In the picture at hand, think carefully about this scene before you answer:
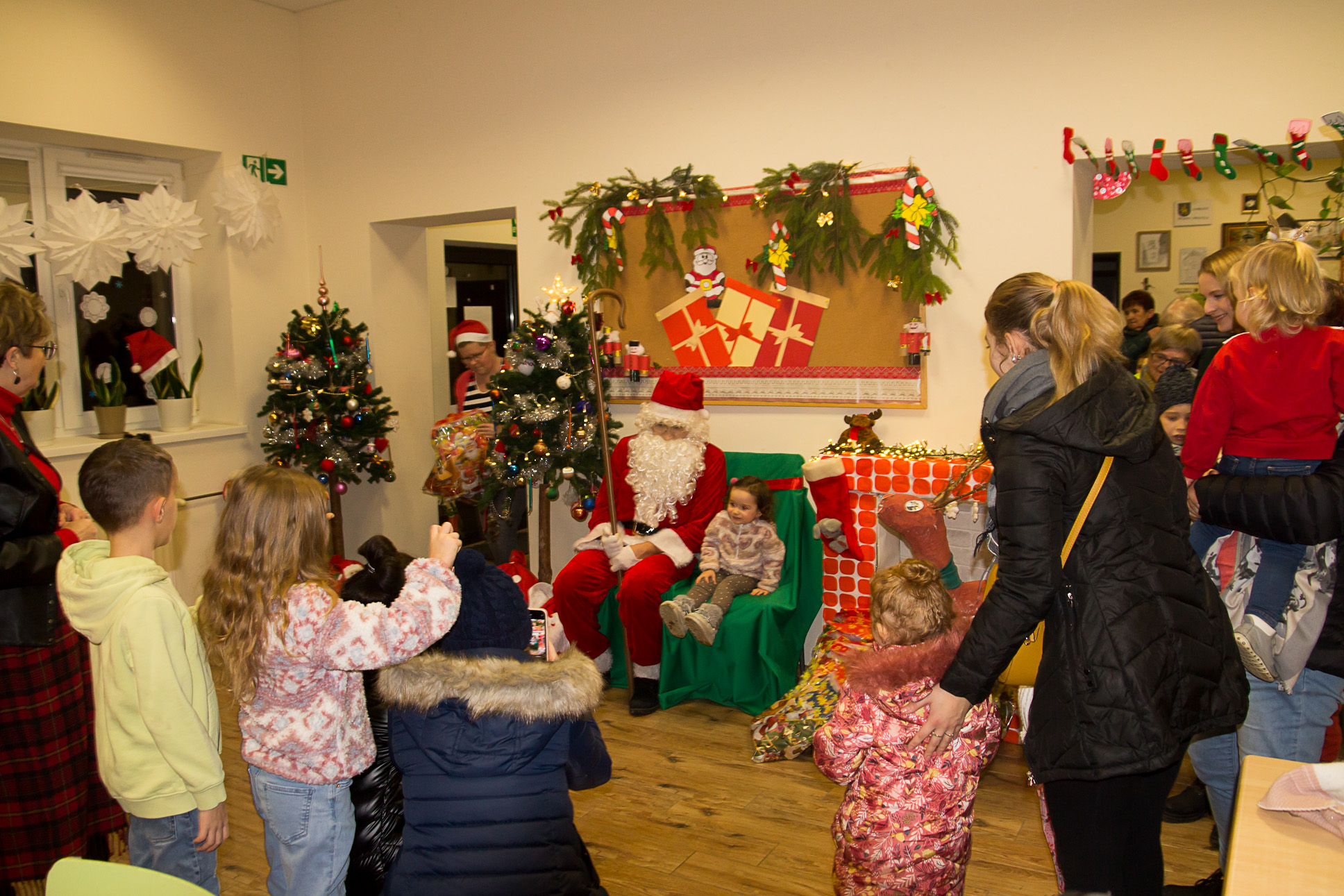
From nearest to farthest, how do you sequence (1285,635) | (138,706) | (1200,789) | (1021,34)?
(138,706) → (1285,635) → (1200,789) → (1021,34)

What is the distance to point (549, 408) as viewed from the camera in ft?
14.9

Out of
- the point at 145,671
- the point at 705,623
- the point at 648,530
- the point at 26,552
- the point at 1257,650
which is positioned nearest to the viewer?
the point at 145,671

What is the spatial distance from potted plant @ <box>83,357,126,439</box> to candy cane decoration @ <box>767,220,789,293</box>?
3739 millimetres

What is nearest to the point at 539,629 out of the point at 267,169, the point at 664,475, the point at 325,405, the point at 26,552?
the point at 26,552

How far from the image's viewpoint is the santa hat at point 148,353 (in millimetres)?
5289

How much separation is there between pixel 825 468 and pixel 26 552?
2.75m

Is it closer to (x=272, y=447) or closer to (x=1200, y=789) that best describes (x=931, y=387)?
(x=1200, y=789)

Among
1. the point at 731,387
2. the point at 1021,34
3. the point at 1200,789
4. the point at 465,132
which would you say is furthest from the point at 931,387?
the point at 465,132

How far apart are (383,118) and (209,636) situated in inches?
181

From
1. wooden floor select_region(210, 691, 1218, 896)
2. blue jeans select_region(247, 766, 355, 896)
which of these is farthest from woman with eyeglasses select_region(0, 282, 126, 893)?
blue jeans select_region(247, 766, 355, 896)

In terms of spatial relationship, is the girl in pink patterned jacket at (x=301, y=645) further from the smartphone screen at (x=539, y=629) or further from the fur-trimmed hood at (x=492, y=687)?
the smartphone screen at (x=539, y=629)

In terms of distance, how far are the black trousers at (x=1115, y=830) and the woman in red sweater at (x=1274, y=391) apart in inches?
24.7

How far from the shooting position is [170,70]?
17.1ft

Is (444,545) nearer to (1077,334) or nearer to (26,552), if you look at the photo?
(26,552)
